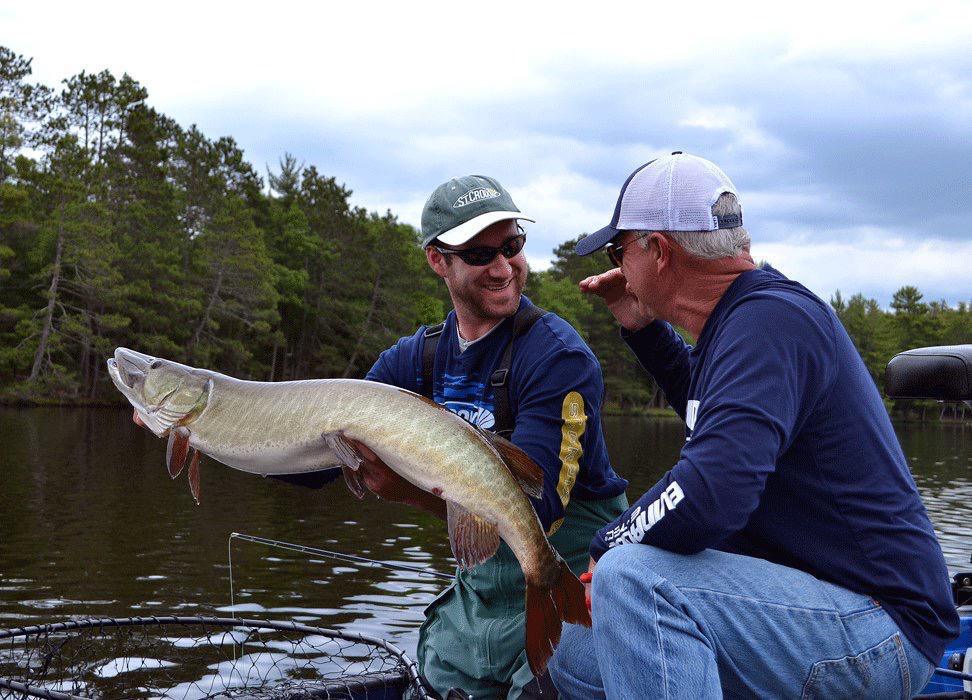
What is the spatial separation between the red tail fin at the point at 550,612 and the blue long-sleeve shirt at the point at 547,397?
557 millimetres

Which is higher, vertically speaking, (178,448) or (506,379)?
(506,379)

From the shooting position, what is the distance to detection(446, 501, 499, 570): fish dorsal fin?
2963mm

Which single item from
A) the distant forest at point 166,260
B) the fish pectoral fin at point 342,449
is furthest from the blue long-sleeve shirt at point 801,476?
the distant forest at point 166,260

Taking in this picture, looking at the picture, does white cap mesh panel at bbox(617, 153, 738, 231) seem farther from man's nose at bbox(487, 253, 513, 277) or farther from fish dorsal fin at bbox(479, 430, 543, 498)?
man's nose at bbox(487, 253, 513, 277)

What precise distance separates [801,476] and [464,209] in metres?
1.87

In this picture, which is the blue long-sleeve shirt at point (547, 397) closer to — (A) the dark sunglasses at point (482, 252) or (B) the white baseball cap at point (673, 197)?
(A) the dark sunglasses at point (482, 252)

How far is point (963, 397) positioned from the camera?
3.52 meters

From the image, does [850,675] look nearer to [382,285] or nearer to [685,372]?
[685,372]

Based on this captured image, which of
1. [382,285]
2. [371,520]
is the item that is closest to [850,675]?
[371,520]

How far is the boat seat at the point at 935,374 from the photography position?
3549 mm

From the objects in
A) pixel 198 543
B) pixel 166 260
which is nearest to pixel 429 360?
pixel 198 543

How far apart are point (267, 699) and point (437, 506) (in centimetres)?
99

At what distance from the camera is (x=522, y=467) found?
119 inches

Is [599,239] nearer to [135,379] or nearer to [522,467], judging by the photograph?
[522,467]
